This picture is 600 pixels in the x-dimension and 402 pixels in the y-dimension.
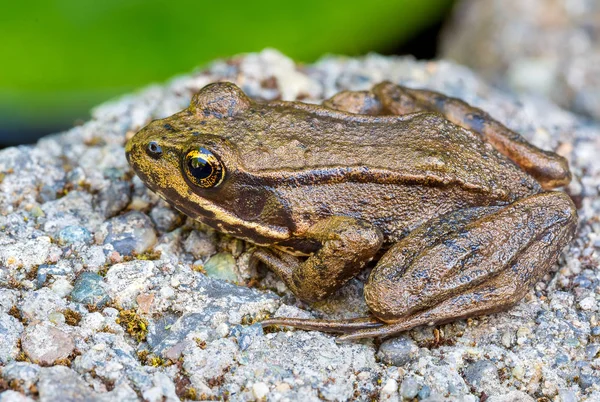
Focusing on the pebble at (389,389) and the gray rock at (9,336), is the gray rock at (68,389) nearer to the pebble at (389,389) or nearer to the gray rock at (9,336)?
the gray rock at (9,336)

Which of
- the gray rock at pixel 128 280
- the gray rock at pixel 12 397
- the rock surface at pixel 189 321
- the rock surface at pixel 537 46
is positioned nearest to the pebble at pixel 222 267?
the rock surface at pixel 189 321

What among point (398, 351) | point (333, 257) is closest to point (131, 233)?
point (333, 257)

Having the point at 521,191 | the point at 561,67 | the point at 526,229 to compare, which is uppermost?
the point at 561,67

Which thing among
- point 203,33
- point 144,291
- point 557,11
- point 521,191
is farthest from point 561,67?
point 144,291

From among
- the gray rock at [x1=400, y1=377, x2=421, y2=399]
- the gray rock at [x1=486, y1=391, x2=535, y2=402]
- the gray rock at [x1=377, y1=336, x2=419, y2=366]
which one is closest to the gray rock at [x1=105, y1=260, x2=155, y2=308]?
the gray rock at [x1=377, y1=336, x2=419, y2=366]

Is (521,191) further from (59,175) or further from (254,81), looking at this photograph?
(59,175)

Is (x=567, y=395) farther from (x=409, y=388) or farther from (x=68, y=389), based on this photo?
(x=68, y=389)
